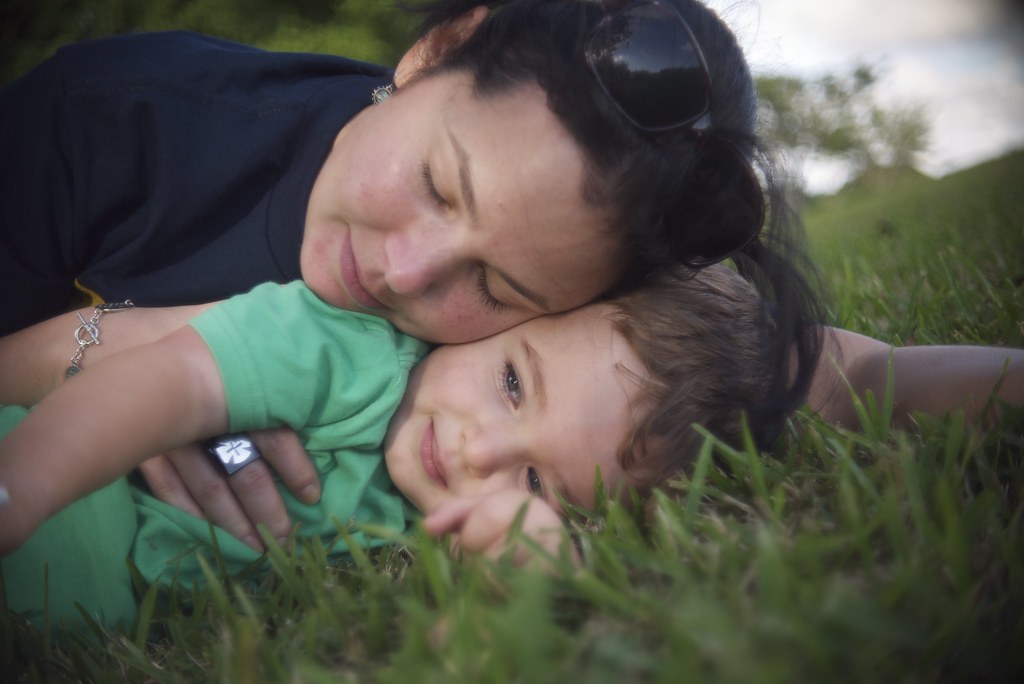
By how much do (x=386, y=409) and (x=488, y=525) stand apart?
628 millimetres

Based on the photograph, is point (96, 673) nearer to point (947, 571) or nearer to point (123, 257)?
point (123, 257)

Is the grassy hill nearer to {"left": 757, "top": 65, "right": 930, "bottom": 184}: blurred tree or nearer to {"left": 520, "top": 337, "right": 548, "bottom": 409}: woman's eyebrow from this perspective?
{"left": 520, "top": 337, "right": 548, "bottom": 409}: woman's eyebrow

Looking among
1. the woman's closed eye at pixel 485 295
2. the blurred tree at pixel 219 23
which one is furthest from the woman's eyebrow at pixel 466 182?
the blurred tree at pixel 219 23

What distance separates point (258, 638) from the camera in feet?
3.51

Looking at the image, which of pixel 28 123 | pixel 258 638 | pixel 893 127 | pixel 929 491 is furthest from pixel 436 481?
pixel 893 127

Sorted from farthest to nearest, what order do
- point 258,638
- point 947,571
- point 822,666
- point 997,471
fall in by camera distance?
point 997,471
point 258,638
point 947,571
point 822,666

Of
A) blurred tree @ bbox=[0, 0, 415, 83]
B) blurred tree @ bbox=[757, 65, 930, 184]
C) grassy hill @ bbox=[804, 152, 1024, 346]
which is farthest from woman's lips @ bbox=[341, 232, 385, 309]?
blurred tree @ bbox=[757, 65, 930, 184]

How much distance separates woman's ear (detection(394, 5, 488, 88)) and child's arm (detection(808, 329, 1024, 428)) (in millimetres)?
1280

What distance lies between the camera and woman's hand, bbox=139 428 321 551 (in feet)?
5.25

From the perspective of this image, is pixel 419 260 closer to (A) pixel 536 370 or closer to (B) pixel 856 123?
(A) pixel 536 370

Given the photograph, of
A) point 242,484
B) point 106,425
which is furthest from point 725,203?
point 106,425

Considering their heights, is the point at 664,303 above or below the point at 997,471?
above

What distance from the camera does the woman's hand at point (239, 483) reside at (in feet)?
5.25

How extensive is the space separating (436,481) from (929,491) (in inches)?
39.3
